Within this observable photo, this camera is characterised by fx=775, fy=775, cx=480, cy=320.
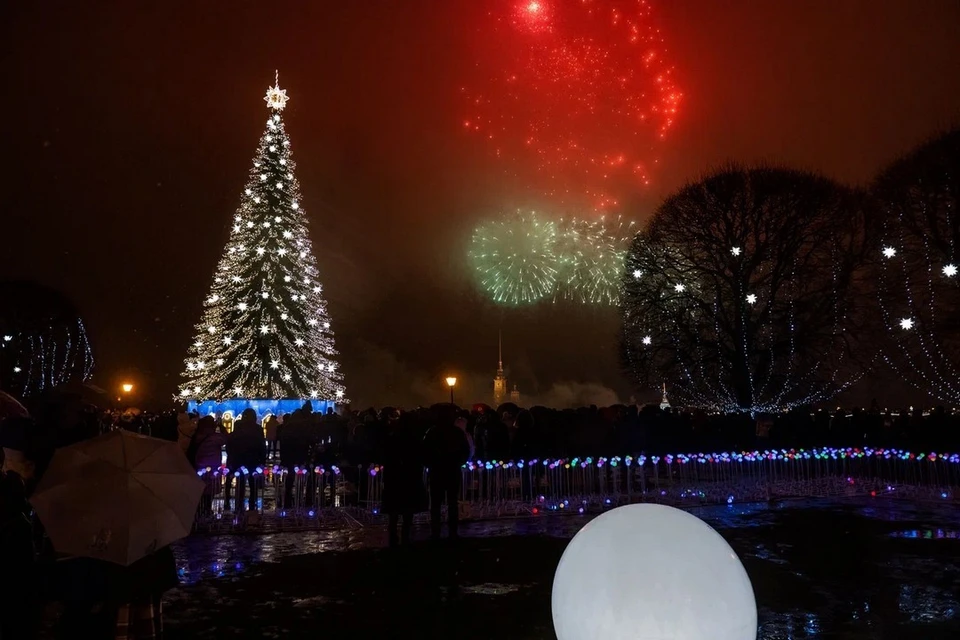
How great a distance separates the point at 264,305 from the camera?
34.4m

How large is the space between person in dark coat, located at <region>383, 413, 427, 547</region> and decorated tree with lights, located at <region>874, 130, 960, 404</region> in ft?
70.0

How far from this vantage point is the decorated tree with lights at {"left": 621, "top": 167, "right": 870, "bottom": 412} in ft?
98.7

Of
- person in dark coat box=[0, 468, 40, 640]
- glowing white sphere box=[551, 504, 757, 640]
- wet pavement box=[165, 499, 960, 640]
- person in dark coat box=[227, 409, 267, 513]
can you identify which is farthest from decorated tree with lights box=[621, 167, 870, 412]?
person in dark coat box=[0, 468, 40, 640]

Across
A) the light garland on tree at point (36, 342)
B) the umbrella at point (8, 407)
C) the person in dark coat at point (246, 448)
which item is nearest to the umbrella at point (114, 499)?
the umbrella at point (8, 407)

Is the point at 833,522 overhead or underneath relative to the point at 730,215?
underneath

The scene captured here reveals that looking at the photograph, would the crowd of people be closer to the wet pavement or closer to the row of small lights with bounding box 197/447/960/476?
the row of small lights with bounding box 197/447/960/476

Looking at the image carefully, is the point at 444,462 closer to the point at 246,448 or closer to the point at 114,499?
the point at 246,448

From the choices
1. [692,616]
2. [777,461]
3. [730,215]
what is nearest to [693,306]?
[730,215]

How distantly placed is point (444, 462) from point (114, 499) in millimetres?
6634

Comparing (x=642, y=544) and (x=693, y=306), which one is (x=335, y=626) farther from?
(x=693, y=306)

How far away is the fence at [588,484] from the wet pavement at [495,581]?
4.62ft

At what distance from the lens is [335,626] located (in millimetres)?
7297

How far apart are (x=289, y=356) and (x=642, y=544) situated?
1266 inches

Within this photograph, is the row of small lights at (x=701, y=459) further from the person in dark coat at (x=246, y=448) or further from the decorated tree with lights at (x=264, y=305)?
the decorated tree with lights at (x=264, y=305)
